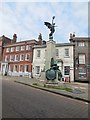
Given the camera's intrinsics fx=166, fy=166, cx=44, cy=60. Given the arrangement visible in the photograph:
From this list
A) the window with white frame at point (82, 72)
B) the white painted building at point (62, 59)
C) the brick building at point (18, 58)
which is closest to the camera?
the window with white frame at point (82, 72)

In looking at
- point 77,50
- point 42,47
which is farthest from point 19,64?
point 77,50

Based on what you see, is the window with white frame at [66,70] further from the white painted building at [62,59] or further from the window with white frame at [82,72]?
the window with white frame at [82,72]

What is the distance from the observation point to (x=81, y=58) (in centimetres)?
3281

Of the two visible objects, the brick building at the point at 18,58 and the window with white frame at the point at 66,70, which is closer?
the window with white frame at the point at 66,70

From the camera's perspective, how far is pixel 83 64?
107 feet

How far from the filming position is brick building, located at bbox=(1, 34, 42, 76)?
37859mm

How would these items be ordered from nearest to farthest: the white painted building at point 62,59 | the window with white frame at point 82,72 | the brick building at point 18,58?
the window with white frame at point 82,72 < the white painted building at point 62,59 < the brick building at point 18,58

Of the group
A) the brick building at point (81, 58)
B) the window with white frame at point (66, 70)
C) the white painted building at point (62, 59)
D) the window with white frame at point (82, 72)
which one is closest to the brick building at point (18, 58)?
the white painted building at point (62, 59)

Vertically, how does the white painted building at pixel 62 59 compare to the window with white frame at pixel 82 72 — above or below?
above

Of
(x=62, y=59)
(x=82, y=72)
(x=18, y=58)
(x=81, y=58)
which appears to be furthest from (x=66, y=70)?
(x=18, y=58)

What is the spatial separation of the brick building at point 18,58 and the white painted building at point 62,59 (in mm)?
1660

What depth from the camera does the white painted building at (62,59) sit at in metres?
32.9

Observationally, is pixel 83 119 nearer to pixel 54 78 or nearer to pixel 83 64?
pixel 54 78

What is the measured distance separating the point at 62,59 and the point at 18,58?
11686 millimetres
